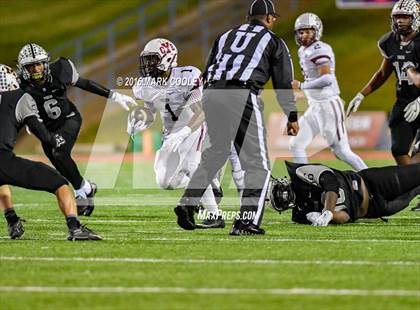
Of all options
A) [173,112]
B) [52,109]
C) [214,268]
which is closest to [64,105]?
[52,109]

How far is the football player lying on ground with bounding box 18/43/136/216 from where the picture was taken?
9594 mm

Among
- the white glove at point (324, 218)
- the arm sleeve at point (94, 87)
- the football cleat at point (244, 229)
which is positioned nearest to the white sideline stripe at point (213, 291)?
the football cleat at point (244, 229)

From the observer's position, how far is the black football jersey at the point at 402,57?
9547 mm

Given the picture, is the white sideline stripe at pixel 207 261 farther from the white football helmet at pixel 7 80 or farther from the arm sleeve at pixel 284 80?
the white football helmet at pixel 7 80

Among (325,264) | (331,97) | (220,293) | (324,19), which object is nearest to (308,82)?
(331,97)

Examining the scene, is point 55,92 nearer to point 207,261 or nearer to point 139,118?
point 139,118

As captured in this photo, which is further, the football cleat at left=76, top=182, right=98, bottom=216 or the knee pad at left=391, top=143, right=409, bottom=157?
the football cleat at left=76, top=182, right=98, bottom=216

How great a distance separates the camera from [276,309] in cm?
491

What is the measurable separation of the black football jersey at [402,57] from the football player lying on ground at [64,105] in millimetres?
2279

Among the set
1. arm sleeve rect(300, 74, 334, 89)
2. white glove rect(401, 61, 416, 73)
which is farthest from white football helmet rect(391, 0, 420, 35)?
arm sleeve rect(300, 74, 334, 89)

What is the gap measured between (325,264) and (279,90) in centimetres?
202

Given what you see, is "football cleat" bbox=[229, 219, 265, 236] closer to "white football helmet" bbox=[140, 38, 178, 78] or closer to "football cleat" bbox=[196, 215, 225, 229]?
"football cleat" bbox=[196, 215, 225, 229]

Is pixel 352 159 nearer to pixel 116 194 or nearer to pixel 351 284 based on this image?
pixel 116 194

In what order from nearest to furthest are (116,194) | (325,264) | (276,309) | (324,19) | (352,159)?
(276,309), (325,264), (352,159), (116,194), (324,19)
